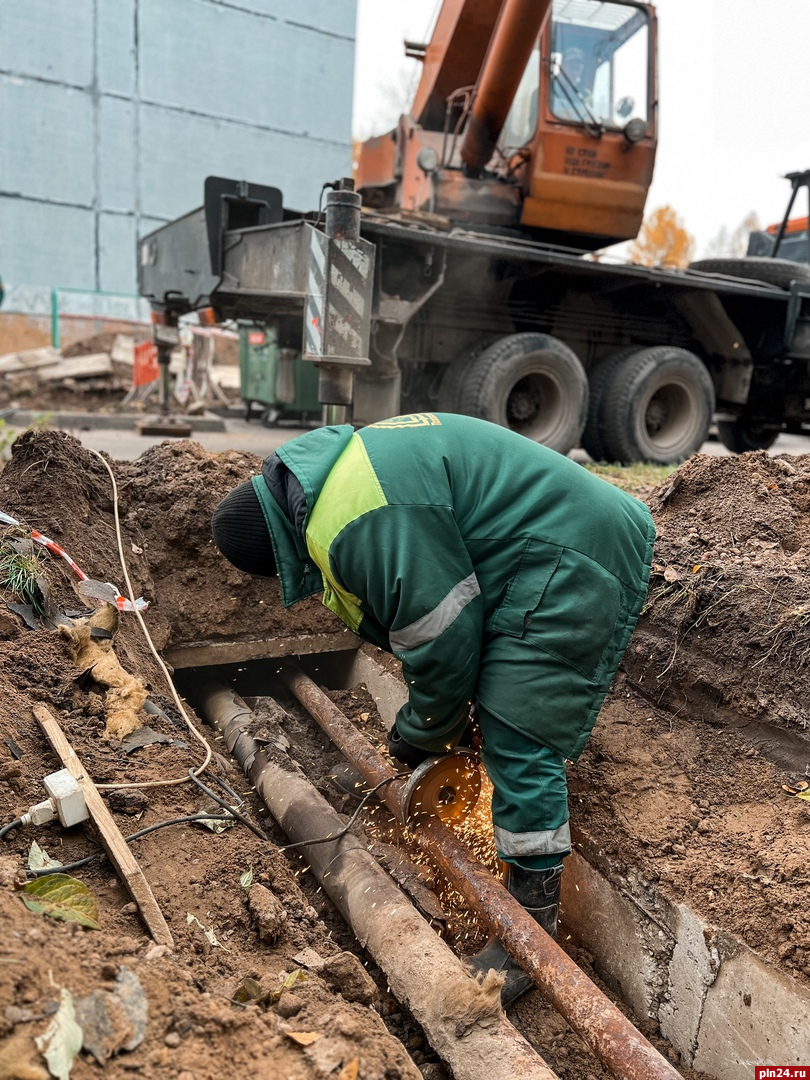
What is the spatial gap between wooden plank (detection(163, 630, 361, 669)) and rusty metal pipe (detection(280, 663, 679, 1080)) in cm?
107

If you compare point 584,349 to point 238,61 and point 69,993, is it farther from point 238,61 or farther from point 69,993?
point 238,61

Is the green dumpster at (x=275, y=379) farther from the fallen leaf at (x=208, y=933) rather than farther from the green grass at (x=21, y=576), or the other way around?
the fallen leaf at (x=208, y=933)

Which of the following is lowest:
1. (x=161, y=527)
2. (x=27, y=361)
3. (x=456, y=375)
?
(x=161, y=527)

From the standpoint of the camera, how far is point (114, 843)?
1959 mm

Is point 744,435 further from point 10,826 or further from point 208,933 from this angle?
point 10,826

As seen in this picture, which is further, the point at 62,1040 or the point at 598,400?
the point at 598,400

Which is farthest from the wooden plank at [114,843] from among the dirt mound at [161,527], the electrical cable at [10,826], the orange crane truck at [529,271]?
the orange crane truck at [529,271]

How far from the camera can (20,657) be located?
8.63 feet

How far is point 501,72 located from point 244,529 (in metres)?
5.04

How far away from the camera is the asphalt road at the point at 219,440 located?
6995 mm

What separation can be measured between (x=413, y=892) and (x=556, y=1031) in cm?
60

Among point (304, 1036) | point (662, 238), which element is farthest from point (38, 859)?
point (662, 238)

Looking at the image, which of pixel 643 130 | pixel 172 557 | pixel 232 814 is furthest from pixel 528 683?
pixel 643 130

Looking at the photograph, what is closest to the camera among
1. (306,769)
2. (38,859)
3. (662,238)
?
(38,859)
